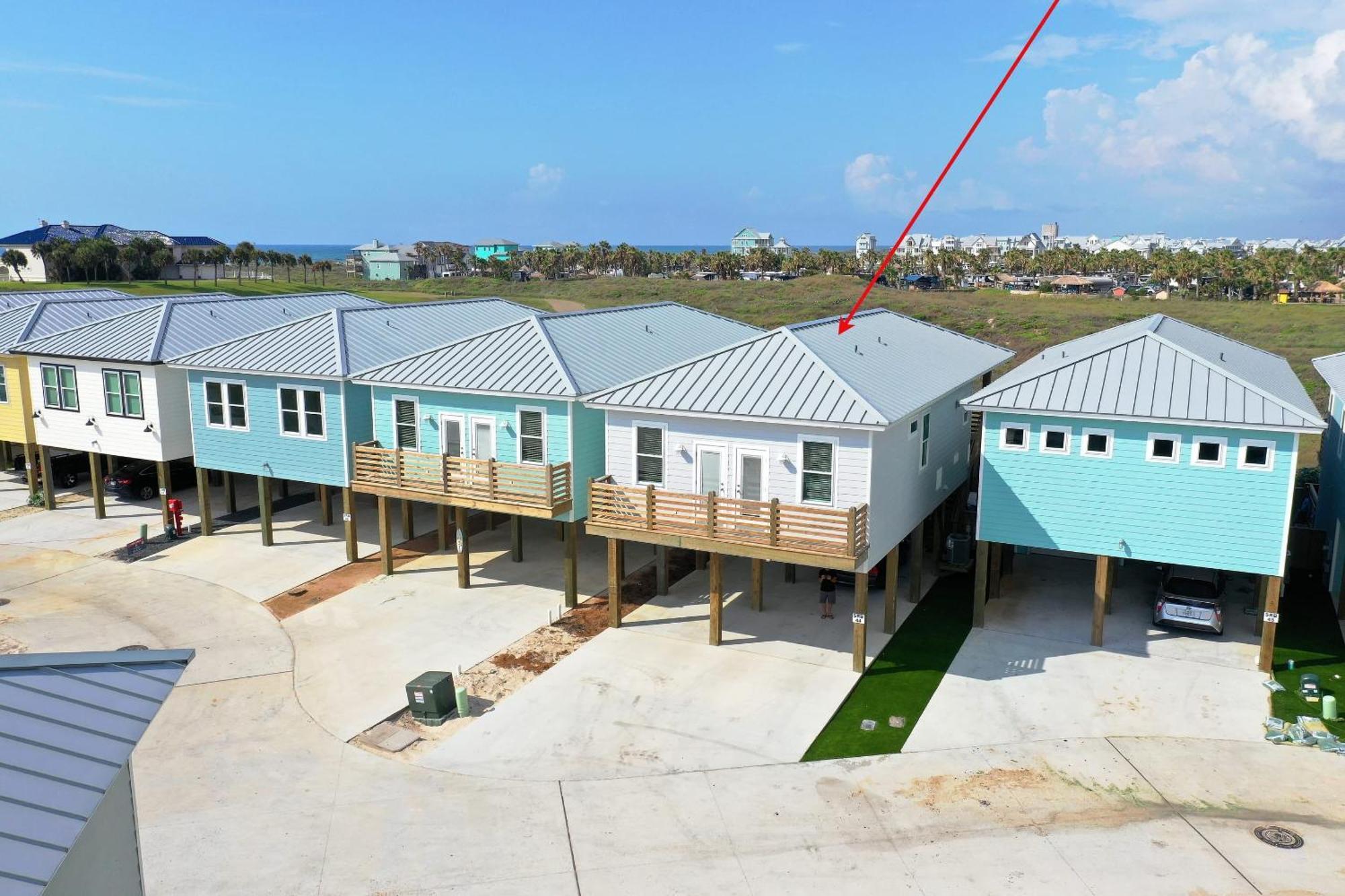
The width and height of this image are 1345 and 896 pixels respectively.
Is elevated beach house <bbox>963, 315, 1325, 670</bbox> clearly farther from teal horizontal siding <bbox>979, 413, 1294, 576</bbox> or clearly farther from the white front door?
the white front door

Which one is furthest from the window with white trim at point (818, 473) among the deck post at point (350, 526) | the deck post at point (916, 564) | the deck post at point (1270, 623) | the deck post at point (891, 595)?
the deck post at point (350, 526)

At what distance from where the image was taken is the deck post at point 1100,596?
73.0 ft

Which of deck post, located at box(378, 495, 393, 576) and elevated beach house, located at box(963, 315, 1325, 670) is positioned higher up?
elevated beach house, located at box(963, 315, 1325, 670)

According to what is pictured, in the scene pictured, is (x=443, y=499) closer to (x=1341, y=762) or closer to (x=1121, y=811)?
(x=1121, y=811)

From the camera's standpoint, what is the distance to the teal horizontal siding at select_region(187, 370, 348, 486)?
28281 millimetres

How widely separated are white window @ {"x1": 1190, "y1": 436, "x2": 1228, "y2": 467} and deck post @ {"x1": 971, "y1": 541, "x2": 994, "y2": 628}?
187 inches

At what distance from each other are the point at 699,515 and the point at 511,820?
8.18m

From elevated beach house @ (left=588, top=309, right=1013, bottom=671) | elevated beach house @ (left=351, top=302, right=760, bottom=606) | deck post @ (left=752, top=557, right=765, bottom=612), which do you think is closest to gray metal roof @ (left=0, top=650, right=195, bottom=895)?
elevated beach house @ (left=588, top=309, right=1013, bottom=671)

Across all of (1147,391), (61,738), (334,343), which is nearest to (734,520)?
(1147,391)

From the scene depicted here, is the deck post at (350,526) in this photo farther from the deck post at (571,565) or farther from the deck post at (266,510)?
the deck post at (571,565)

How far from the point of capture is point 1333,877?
14188 mm

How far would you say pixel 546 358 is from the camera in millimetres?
26312

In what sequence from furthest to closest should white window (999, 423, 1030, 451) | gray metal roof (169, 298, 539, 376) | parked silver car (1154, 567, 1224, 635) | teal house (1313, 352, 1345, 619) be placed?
gray metal roof (169, 298, 539, 376) < teal house (1313, 352, 1345, 619) < parked silver car (1154, 567, 1224, 635) < white window (999, 423, 1030, 451)

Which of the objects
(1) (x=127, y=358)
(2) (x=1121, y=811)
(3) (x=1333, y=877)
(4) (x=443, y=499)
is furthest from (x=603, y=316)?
(3) (x=1333, y=877)
